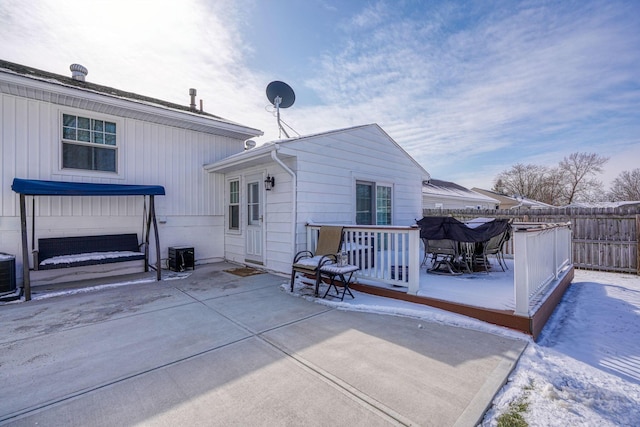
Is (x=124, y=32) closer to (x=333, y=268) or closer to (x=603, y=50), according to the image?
(x=333, y=268)

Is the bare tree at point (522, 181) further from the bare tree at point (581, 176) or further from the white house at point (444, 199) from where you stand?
the white house at point (444, 199)

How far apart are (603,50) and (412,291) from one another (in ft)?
23.5

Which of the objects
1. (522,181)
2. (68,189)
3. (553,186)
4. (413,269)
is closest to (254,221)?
(68,189)

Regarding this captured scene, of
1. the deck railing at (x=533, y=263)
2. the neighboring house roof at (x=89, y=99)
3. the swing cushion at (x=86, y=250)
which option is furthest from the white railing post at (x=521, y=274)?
the neighboring house roof at (x=89, y=99)

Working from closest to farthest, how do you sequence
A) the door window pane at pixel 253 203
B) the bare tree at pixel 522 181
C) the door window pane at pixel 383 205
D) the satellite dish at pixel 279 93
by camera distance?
the door window pane at pixel 253 203 < the satellite dish at pixel 279 93 < the door window pane at pixel 383 205 < the bare tree at pixel 522 181

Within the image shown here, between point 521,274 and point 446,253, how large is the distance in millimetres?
2193

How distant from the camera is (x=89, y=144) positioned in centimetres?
578

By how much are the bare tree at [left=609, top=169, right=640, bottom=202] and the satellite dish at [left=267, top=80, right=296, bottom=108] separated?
1352 inches

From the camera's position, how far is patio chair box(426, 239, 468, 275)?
205 inches

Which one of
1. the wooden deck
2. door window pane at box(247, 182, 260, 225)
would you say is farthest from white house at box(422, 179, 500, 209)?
the wooden deck

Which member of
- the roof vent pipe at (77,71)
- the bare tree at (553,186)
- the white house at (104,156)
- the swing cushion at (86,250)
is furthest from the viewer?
the bare tree at (553,186)

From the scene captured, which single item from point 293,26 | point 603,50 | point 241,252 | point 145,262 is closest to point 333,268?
point 241,252

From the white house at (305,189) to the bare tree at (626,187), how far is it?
31499 millimetres

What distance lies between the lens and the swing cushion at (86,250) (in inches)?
191
